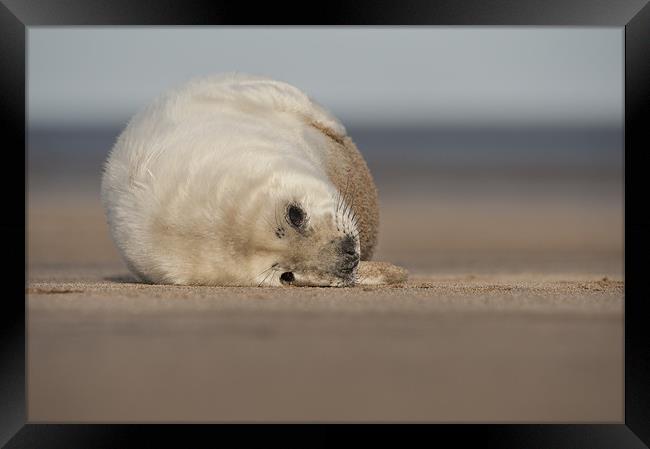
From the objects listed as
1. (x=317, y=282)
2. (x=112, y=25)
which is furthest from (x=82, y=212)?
(x=112, y=25)

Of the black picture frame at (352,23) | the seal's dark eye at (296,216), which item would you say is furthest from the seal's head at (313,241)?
the black picture frame at (352,23)

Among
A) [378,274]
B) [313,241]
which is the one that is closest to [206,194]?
[313,241]

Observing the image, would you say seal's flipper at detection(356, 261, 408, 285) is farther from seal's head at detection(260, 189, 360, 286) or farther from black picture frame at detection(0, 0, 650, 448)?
black picture frame at detection(0, 0, 650, 448)

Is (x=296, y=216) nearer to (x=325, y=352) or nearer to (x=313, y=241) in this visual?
(x=313, y=241)

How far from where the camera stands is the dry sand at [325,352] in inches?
163

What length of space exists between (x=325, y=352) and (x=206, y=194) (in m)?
1.41

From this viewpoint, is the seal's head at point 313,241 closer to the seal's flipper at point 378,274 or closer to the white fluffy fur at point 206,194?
the white fluffy fur at point 206,194

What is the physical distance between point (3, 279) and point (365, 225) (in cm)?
303

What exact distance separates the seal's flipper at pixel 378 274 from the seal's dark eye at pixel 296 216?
2.20ft

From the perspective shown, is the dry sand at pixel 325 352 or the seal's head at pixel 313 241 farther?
the seal's head at pixel 313 241

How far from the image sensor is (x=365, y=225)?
23.1 feet

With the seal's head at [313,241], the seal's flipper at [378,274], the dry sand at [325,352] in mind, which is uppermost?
the seal's head at [313,241]

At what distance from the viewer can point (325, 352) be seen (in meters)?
4.61

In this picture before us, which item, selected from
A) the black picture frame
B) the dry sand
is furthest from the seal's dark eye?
the black picture frame
